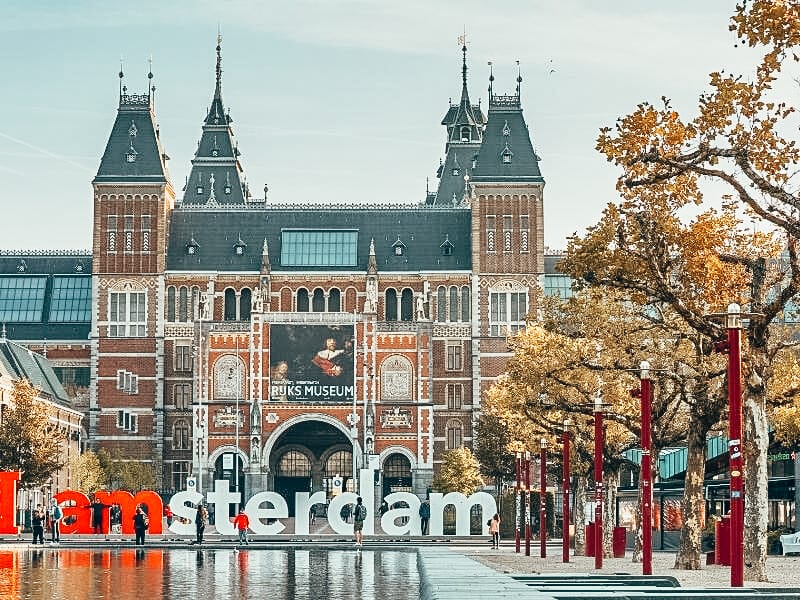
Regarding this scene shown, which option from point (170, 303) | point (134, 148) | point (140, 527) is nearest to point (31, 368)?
point (170, 303)

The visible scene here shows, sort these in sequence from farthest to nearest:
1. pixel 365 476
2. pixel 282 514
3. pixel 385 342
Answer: pixel 385 342 → pixel 365 476 → pixel 282 514

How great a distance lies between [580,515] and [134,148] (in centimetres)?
5935

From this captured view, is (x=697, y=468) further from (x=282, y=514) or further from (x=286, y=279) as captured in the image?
(x=286, y=279)

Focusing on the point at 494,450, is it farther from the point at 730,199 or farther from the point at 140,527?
the point at 730,199

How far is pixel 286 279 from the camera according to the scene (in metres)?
111

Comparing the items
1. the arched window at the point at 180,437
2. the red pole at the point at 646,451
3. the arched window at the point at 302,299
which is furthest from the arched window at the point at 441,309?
the red pole at the point at 646,451

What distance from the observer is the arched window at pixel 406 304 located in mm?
111125

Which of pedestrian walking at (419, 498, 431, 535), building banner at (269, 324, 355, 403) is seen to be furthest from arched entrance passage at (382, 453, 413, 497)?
pedestrian walking at (419, 498, 431, 535)

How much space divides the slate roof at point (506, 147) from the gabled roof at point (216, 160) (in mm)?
23915

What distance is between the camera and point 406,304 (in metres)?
111

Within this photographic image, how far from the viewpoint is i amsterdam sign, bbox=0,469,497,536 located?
73.1m

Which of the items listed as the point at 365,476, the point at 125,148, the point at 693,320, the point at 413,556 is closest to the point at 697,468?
the point at 693,320

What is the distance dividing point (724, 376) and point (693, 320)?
5.17m

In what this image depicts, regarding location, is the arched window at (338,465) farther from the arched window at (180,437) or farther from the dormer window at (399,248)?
the dormer window at (399,248)
